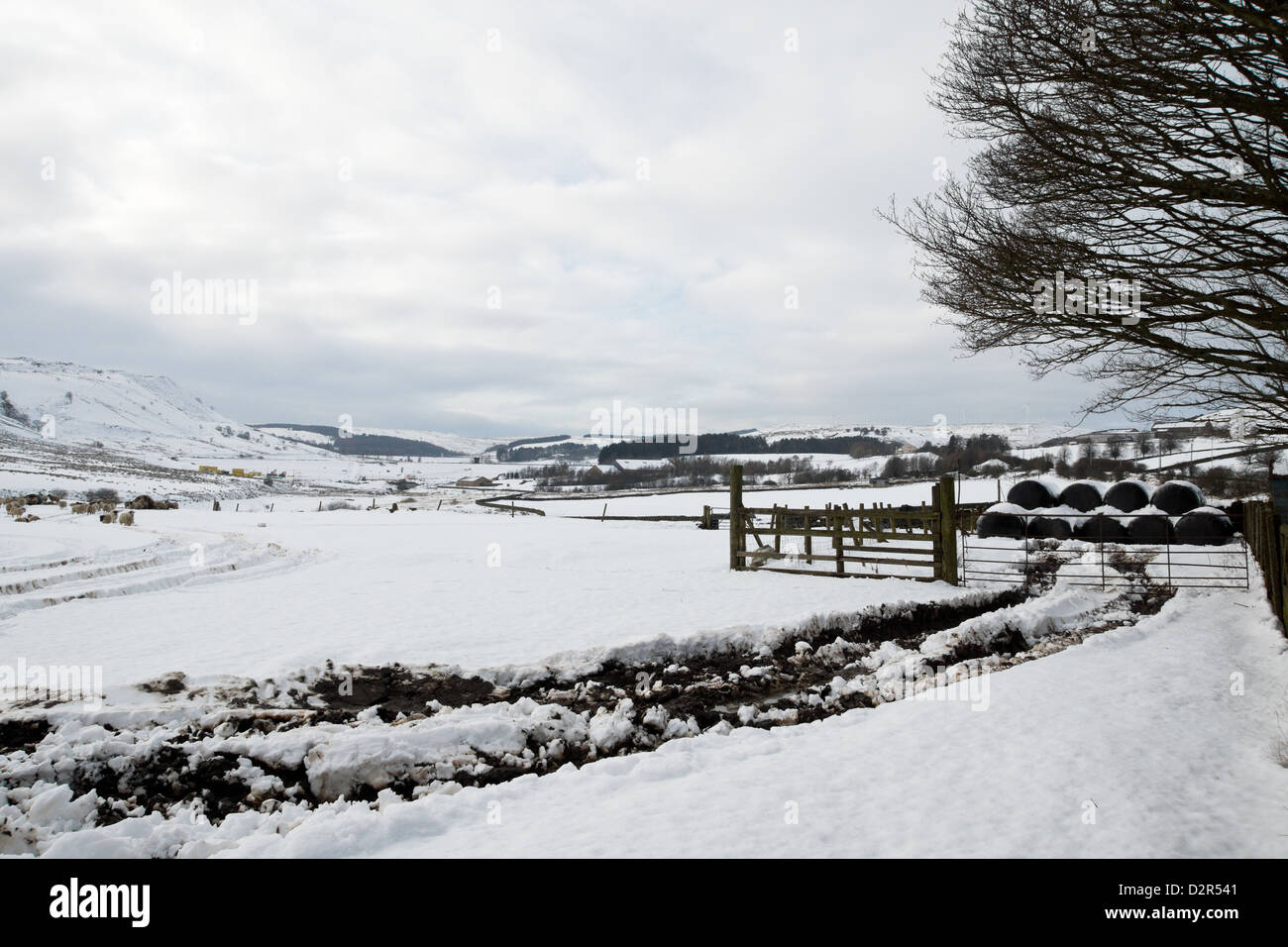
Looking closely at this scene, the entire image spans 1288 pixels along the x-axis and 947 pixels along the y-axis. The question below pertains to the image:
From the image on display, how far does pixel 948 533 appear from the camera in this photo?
14.4 m

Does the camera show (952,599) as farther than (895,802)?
Yes

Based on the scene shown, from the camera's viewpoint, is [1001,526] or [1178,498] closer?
[1001,526]

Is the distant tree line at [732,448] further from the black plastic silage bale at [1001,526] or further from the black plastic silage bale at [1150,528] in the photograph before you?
the black plastic silage bale at [1150,528]

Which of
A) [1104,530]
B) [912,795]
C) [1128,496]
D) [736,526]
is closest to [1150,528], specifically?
[1104,530]

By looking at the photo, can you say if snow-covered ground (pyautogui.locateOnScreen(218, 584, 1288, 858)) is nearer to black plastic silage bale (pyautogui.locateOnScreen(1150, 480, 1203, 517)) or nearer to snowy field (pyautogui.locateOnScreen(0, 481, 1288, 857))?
snowy field (pyautogui.locateOnScreen(0, 481, 1288, 857))

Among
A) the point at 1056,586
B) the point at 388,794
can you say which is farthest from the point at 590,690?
the point at 1056,586

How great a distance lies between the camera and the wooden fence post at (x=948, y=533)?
1437 centimetres

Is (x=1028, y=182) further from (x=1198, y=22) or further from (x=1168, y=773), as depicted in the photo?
(x=1168, y=773)

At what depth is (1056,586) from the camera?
47.0 feet

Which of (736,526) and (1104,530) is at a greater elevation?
(736,526)

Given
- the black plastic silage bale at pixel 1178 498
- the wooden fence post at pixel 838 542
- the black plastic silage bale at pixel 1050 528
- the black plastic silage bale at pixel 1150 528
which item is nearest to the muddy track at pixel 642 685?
the wooden fence post at pixel 838 542

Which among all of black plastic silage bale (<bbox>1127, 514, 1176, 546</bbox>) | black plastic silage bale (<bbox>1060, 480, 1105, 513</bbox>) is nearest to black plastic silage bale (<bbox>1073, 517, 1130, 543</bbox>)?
black plastic silage bale (<bbox>1127, 514, 1176, 546</bbox>)

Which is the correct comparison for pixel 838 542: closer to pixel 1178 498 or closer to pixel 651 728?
pixel 651 728
